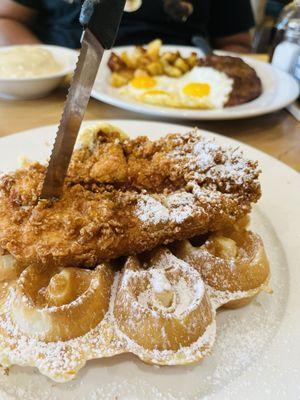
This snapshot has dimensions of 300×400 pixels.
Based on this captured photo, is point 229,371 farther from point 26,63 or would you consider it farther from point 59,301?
point 26,63

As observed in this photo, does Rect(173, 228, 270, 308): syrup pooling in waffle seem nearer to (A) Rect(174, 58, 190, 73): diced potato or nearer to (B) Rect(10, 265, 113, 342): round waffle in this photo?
(B) Rect(10, 265, 113, 342): round waffle

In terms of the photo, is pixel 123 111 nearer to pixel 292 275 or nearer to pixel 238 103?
pixel 238 103

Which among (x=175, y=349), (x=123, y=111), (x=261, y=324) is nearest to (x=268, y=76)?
(x=123, y=111)

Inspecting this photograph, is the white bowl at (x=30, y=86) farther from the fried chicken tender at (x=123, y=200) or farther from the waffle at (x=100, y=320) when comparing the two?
the waffle at (x=100, y=320)

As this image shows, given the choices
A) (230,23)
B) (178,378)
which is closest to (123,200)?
(178,378)

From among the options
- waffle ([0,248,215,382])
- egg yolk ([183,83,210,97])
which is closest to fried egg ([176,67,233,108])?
egg yolk ([183,83,210,97])
